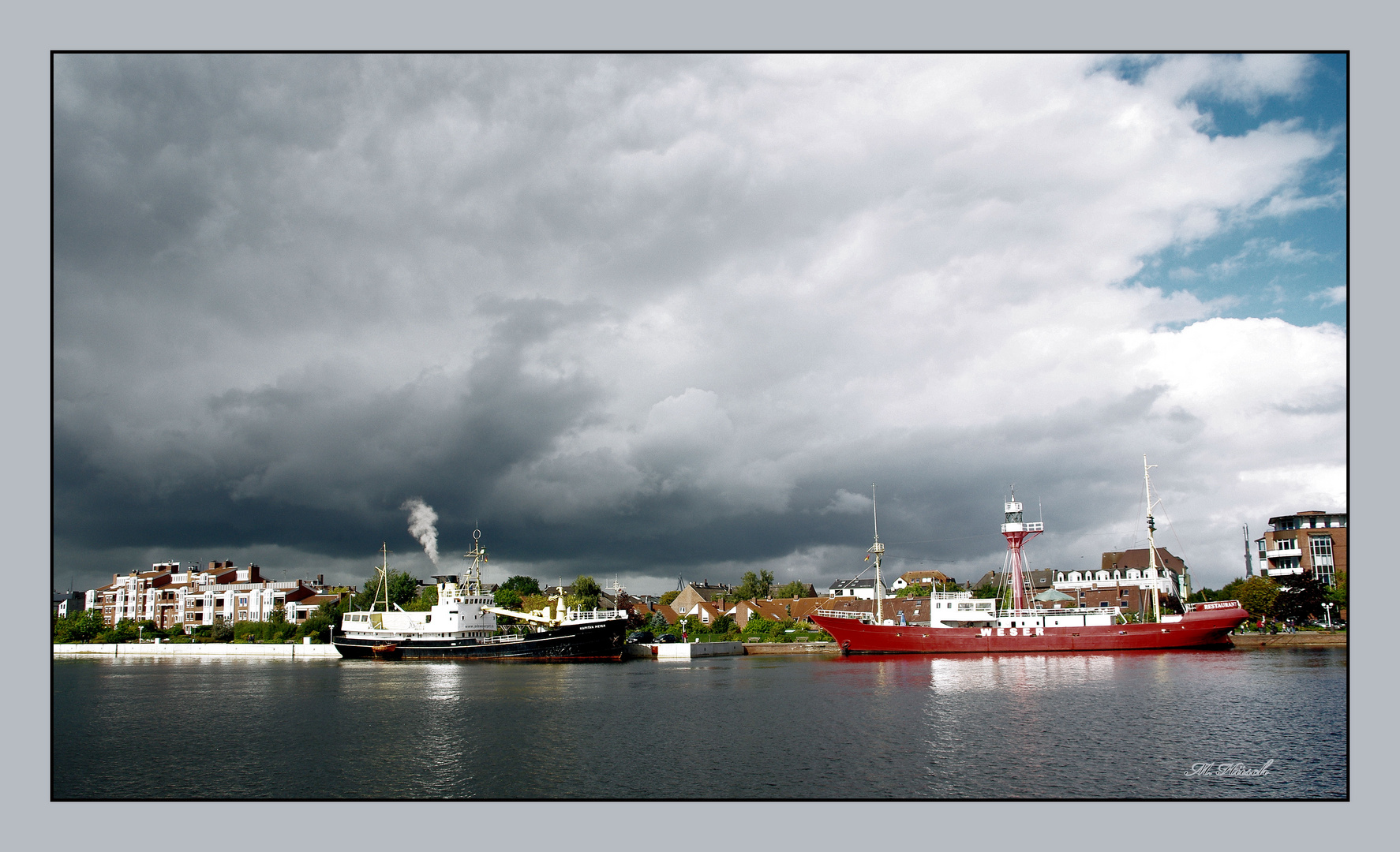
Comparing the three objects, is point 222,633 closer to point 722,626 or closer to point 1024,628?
point 722,626

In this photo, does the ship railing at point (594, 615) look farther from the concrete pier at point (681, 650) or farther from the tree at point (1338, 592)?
the tree at point (1338, 592)

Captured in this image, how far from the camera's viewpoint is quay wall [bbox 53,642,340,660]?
295 ft

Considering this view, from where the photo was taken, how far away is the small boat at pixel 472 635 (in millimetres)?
76500

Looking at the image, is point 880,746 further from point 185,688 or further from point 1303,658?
point 185,688

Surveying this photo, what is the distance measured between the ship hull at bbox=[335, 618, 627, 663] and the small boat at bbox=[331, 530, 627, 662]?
0.07m

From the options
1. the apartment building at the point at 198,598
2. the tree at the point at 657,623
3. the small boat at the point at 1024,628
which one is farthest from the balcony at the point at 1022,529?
the apartment building at the point at 198,598

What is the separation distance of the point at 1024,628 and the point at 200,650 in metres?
89.0

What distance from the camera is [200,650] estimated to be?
3711 inches

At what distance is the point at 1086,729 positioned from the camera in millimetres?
29469

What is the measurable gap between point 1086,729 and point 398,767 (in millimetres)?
23644

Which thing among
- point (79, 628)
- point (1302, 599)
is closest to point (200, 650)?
point (79, 628)

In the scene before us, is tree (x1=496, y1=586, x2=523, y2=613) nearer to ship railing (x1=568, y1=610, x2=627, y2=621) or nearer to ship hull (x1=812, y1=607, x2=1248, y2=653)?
ship railing (x1=568, y1=610, x2=627, y2=621)

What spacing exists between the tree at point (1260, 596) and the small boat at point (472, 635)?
2166 inches

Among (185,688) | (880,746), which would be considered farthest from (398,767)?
(185,688)
